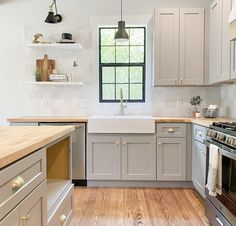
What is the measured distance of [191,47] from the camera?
4051mm

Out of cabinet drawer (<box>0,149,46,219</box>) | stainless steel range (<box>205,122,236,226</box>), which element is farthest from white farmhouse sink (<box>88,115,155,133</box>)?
cabinet drawer (<box>0,149,46,219</box>)

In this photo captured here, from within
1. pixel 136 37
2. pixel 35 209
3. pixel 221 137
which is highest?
pixel 136 37

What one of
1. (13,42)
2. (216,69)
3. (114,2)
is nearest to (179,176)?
(216,69)

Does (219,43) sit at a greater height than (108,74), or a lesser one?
greater

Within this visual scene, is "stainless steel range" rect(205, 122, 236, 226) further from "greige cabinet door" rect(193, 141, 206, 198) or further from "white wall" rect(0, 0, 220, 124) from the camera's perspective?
"white wall" rect(0, 0, 220, 124)

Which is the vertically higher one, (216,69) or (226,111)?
(216,69)

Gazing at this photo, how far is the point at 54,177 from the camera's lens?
2.39 meters

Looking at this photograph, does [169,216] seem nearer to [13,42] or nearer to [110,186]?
[110,186]

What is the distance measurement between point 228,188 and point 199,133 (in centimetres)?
116

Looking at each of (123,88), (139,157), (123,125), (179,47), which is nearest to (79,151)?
(123,125)

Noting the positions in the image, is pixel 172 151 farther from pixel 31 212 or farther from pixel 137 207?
pixel 31 212

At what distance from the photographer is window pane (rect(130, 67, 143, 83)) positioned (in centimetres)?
452

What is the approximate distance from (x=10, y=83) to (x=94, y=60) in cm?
133

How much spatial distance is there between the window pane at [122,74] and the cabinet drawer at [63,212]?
248 centimetres
